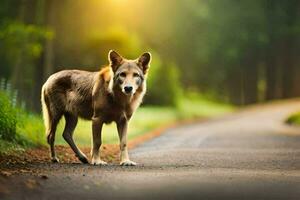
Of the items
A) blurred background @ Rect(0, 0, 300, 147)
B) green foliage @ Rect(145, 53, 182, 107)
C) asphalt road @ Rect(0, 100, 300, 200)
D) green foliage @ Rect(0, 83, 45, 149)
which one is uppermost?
blurred background @ Rect(0, 0, 300, 147)

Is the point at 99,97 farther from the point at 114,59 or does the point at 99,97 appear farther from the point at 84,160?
the point at 84,160

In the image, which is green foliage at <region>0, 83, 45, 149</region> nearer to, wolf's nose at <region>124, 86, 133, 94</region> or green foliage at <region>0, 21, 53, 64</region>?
wolf's nose at <region>124, 86, 133, 94</region>

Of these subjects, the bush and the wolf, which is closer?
the wolf

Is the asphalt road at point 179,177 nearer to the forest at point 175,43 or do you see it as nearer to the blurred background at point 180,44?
the forest at point 175,43

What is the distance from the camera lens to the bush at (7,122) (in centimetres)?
1773

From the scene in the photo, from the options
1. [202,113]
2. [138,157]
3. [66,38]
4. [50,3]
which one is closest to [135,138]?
[50,3]

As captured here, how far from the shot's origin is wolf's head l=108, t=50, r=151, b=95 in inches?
590

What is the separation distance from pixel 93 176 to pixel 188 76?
56.5m

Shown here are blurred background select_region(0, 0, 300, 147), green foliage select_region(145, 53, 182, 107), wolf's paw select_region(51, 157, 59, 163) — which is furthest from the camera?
green foliage select_region(145, 53, 182, 107)

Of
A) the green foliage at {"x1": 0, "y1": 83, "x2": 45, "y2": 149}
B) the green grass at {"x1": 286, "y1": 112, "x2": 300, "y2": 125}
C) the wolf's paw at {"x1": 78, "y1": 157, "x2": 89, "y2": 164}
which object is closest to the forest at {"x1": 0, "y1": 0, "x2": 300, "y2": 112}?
the green foliage at {"x1": 0, "y1": 83, "x2": 45, "y2": 149}

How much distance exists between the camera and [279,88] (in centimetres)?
6938

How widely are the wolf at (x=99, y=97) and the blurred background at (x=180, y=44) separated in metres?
12.3

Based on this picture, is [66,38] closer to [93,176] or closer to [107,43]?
[107,43]

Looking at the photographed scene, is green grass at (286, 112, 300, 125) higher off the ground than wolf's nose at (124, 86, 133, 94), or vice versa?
green grass at (286, 112, 300, 125)
